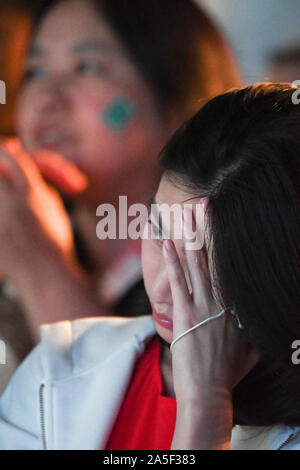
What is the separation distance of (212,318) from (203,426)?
0.10 metres

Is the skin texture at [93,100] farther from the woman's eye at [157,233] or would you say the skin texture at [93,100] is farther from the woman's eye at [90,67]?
the woman's eye at [157,233]

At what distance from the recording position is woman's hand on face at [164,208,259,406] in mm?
526

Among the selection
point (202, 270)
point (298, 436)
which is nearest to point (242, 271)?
point (202, 270)

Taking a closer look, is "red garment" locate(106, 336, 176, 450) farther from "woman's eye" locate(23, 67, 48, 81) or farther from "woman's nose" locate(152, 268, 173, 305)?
"woman's eye" locate(23, 67, 48, 81)

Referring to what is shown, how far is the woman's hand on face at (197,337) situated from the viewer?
0.53 metres

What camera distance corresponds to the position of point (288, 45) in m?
1.56

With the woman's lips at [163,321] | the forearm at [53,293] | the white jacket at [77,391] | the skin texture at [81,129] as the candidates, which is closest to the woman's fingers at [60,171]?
the skin texture at [81,129]

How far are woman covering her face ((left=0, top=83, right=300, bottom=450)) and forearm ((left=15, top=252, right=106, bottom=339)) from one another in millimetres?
216

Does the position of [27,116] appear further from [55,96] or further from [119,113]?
[119,113]

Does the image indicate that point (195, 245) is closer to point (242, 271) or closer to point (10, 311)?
point (242, 271)

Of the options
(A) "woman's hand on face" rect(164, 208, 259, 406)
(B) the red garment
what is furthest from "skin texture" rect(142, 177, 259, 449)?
(B) the red garment

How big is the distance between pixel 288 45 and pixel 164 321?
121 centimetres

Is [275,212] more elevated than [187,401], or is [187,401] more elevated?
[275,212]

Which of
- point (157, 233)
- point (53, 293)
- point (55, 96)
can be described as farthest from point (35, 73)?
point (157, 233)
